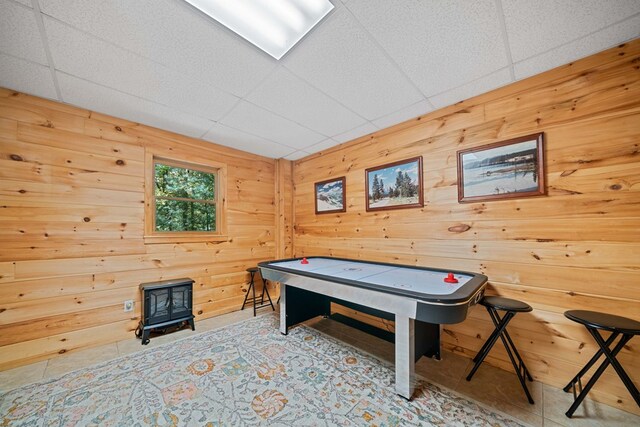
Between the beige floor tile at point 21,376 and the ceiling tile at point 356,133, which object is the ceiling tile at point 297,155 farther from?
the beige floor tile at point 21,376

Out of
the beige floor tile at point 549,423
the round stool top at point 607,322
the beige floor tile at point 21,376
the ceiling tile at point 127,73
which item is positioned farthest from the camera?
the beige floor tile at point 21,376

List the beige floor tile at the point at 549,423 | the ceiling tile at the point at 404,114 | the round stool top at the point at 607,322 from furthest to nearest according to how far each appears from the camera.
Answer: the ceiling tile at the point at 404,114
the beige floor tile at the point at 549,423
the round stool top at the point at 607,322

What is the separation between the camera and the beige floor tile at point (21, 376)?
1943 millimetres

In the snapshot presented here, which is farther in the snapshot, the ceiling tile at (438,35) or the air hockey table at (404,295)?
the air hockey table at (404,295)

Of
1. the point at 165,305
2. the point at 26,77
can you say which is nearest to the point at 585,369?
the point at 165,305

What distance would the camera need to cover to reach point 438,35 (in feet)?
5.26

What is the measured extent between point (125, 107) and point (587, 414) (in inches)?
183

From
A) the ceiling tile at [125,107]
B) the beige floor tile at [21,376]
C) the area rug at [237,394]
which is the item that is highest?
the ceiling tile at [125,107]

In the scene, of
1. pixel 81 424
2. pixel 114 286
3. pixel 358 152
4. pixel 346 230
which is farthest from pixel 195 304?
pixel 358 152

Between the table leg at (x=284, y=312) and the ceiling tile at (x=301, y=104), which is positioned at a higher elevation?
the ceiling tile at (x=301, y=104)

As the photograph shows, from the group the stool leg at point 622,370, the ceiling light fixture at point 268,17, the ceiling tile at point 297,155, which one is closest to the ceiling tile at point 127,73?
the ceiling light fixture at point 268,17

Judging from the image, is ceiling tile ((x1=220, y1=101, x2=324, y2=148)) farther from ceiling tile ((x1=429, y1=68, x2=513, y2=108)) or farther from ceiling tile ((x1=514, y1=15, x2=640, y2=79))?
ceiling tile ((x1=514, y1=15, x2=640, y2=79))

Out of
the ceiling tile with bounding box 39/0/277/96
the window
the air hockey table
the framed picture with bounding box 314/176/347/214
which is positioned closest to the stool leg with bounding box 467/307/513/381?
the air hockey table

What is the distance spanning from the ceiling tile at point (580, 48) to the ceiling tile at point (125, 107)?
3147 millimetres
